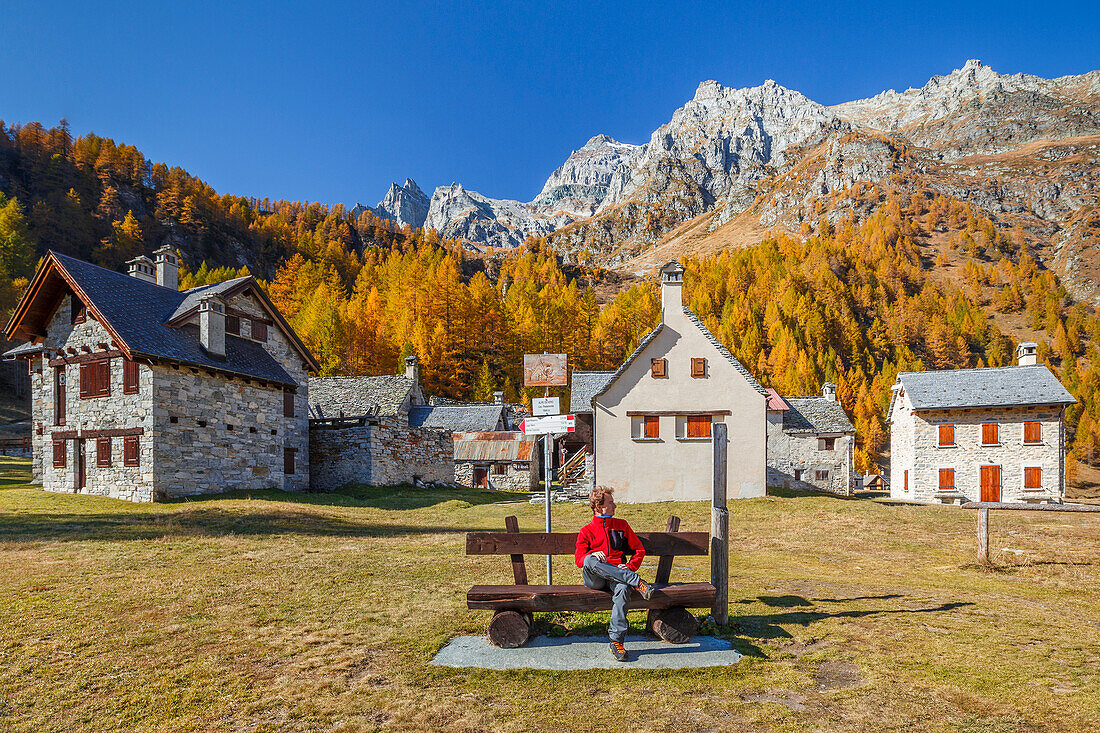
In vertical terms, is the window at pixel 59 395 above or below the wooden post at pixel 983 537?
above

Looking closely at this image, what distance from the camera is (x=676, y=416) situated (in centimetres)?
2900

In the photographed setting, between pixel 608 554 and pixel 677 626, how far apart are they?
1.26 meters

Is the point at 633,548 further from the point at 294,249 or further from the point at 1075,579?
the point at 294,249

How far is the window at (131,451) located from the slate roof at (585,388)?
19.3 m

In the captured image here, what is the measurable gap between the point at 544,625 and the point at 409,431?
2993 centimetres

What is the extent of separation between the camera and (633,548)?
7.15 metres

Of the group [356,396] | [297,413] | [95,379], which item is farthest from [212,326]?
[356,396]

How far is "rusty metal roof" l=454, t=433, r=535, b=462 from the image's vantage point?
1722 inches

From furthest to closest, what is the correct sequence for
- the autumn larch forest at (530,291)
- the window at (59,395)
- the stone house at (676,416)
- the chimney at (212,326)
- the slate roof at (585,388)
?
the autumn larch forest at (530,291)
the slate roof at (585,388)
the stone house at (676,416)
the chimney at (212,326)
the window at (59,395)

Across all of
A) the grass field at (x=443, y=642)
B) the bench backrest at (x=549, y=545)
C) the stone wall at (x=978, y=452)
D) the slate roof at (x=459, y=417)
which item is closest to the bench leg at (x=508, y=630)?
the bench backrest at (x=549, y=545)

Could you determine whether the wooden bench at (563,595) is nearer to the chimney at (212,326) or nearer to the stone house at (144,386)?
the stone house at (144,386)

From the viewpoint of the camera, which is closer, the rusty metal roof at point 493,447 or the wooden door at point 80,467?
the wooden door at point 80,467

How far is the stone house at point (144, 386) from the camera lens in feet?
78.1

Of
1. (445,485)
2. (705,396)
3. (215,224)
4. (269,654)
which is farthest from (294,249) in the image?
(269,654)
